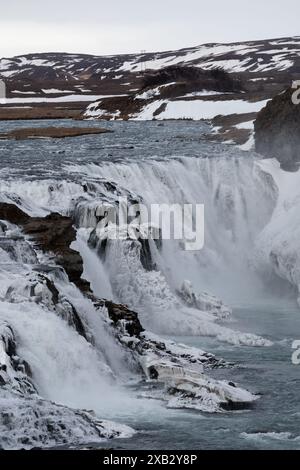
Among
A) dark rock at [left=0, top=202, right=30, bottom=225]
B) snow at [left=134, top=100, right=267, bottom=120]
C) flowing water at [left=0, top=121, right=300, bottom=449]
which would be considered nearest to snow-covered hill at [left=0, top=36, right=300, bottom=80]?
snow at [left=134, top=100, right=267, bottom=120]

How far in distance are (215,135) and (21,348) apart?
37.1 meters

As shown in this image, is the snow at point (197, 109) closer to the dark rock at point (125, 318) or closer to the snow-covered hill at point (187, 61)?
the dark rock at point (125, 318)

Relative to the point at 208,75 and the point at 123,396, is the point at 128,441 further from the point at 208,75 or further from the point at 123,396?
the point at 208,75

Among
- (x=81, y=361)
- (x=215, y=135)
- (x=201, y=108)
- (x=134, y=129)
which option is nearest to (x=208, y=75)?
(x=201, y=108)

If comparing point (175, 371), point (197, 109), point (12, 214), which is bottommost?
point (175, 371)

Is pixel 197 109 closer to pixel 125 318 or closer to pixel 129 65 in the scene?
pixel 125 318

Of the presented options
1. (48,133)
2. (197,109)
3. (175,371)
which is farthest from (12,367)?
(197,109)

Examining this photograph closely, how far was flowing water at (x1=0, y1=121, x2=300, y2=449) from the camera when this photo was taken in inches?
693

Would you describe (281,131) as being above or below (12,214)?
above

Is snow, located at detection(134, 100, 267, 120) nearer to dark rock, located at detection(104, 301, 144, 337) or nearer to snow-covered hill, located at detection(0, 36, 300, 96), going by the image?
snow-covered hill, located at detection(0, 36, 300, 96)

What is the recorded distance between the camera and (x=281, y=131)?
4147cm

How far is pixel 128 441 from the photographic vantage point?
1600 centimetres

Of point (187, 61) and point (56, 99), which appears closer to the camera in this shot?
point (56, 99)

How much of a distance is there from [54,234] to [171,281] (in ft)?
21.0
